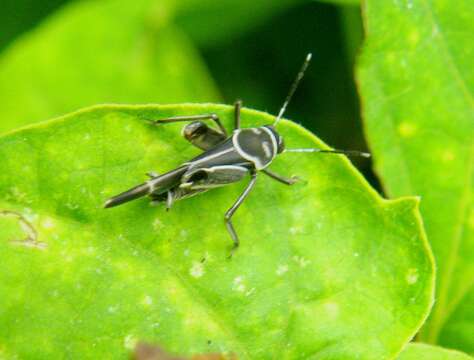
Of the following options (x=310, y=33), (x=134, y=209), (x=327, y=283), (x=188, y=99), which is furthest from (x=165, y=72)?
(x=327, y=283)

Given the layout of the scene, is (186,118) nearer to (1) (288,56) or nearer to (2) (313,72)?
(2) (313,72)

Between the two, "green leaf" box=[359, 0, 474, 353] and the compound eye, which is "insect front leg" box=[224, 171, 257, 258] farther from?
"green leaf" box=[359, 0, 474, 353]

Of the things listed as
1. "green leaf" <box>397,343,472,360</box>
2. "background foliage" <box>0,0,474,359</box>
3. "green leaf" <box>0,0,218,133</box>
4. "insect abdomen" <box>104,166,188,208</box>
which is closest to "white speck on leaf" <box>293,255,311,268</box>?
"green leaf" <box>397,343,472,360</box>

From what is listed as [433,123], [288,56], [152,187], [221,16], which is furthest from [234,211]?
Result: [221,16]

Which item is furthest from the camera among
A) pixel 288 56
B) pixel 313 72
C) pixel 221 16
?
pixel 221 16

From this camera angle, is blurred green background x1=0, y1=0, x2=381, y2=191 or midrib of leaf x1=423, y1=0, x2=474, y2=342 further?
blurred green background x1=0, y1=0, x2=381, y2=191
